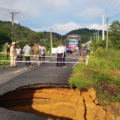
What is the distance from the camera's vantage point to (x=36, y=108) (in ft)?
19.3

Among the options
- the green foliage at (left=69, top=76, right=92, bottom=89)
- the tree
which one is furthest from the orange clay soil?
the tree

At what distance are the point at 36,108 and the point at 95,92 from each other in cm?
215

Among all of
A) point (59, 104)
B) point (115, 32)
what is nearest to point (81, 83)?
point (59, 104)

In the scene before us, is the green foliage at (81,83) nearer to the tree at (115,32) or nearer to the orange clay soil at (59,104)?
the orange clay soil at (59,104)

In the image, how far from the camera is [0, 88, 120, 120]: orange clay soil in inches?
206

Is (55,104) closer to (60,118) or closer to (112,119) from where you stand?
(60,118)

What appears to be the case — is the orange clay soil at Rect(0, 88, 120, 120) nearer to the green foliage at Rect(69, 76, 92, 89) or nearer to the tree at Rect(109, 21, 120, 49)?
the green foliage at Rect(69, 76, 92, 89)

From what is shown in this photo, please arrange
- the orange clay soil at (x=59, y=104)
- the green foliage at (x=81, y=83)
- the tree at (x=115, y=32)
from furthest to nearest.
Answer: the tree at (x=115, y=32) < the green foliage at (x=81, y=83) < the orange clay soil at (x=59, y=104)

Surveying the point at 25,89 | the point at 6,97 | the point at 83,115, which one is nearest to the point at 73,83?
the point at 83,115

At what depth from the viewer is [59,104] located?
19.4 feet

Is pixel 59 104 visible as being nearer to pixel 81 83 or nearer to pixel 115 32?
pixel 81 83

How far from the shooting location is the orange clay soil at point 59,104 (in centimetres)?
524

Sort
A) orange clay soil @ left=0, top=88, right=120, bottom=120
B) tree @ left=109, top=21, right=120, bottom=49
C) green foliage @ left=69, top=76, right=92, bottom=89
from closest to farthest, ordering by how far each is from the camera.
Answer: orange clay soil @ left=0, top=88, right=120, bottom=120 < green foliage @ left=69, top=76, right=92, bottom=89 < tree @ left=109, top=21, right=120, bottom=49

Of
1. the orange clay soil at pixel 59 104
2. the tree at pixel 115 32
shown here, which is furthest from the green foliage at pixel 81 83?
the tree at pixel 115 32
